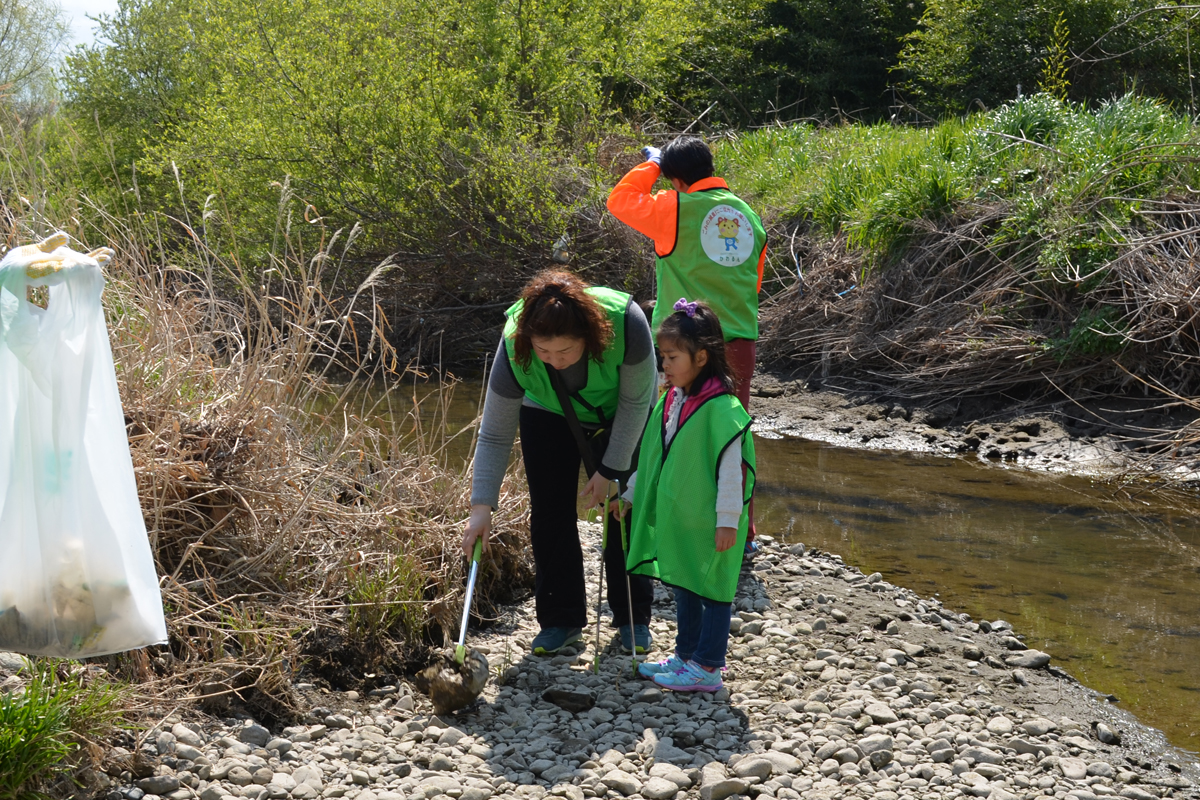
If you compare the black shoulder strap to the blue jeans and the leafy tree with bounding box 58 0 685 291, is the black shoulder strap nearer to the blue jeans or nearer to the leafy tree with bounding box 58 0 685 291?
the blue jeans

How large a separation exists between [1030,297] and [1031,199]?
0.91 meters

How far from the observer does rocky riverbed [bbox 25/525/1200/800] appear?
11.0 feet

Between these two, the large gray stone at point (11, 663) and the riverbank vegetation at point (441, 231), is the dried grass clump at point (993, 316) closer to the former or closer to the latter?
the riverbank vegetation at point (441, 231)

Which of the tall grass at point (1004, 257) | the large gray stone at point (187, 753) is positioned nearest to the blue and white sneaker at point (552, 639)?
the large gray stone at point (187, 753)

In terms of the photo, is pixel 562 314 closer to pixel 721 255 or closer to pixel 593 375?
pixel 593 375

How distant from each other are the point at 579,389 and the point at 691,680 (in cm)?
116

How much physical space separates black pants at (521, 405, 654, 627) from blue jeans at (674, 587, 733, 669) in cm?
33

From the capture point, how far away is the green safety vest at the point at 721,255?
523cm

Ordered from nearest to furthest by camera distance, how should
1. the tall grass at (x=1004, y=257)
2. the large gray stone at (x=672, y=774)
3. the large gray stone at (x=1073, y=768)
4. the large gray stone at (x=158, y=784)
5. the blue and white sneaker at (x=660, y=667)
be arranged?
the large gray stone at (x=158, y=784), the large gray stone at (x=672, y=774), the large gray stone at (x=1073, y=768), the blue and white sneaker at (x=660, y=667), the tall grass at (x=1004, y=257)

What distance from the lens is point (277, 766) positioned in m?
3.39

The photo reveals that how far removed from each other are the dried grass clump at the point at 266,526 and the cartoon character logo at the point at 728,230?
164 cm

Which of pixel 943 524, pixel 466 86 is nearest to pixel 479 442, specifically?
pixel 943 524

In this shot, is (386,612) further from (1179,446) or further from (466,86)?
(466,86)

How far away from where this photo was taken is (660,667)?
4.14 metres
